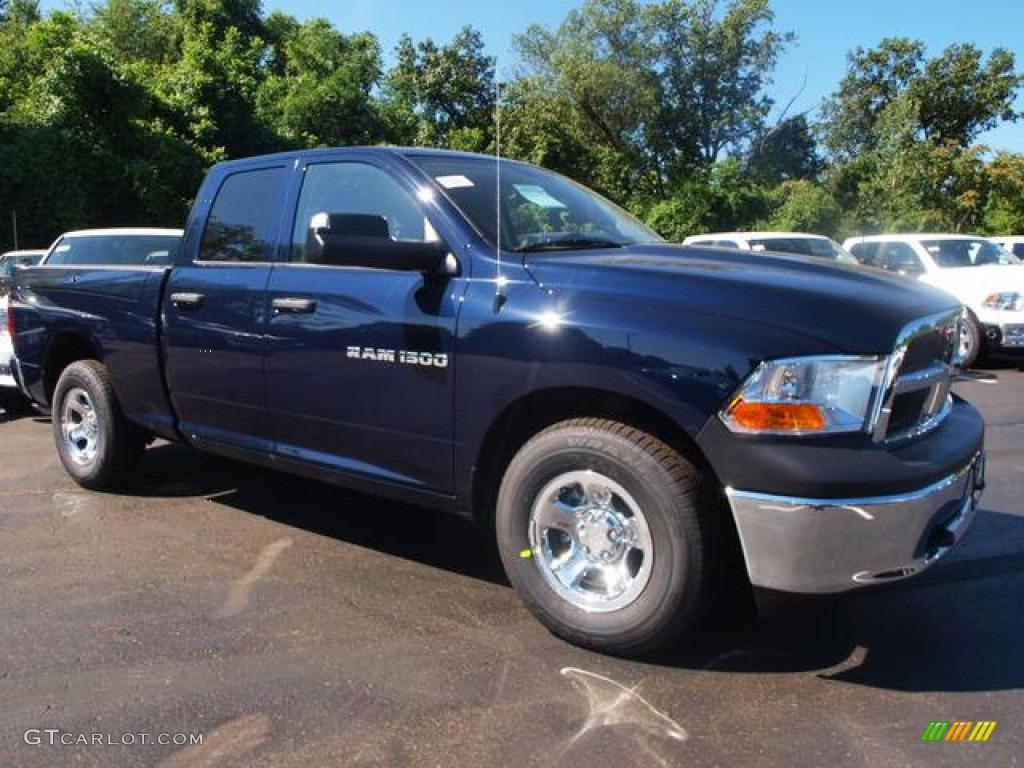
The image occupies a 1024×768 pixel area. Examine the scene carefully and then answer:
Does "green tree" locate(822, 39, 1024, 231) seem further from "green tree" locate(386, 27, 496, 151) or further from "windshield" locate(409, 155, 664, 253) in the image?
"windshield" locate(409, 155, 664, 253)

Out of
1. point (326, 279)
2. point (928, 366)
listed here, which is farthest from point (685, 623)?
point (326, 279)

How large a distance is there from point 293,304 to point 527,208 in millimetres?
1119

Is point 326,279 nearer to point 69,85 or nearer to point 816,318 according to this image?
point 816,318

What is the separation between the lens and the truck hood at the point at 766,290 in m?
2.99

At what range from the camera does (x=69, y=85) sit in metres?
19.6

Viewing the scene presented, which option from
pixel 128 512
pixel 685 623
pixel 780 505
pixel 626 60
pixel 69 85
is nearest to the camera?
pixel 780 505

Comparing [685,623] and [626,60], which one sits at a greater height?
[626,60]

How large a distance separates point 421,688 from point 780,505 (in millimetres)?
1347

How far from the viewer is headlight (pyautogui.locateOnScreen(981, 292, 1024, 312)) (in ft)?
37.9

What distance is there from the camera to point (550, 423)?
139 inches

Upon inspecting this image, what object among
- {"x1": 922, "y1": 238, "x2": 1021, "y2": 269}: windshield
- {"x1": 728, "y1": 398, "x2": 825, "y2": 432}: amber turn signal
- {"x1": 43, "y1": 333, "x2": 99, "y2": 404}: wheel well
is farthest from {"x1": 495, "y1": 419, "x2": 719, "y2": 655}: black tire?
{"x1": 922, "y1": 238, "x2": 1021, "y2": 269}: windshield

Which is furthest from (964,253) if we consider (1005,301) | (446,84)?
(446,84)

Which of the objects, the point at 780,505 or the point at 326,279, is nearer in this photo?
the point at 780,505

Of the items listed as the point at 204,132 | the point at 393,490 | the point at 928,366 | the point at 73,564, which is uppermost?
the point at 204,132
